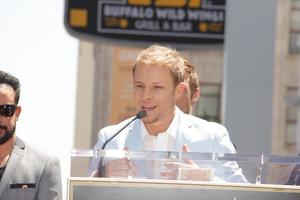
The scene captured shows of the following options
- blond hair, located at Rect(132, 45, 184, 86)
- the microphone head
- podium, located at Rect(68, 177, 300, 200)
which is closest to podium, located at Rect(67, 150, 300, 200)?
podium, located at Rect(68, 177, 300, 200)

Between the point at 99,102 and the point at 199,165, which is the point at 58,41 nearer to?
the point at 199,165

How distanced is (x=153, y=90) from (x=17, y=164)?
0.54 metres

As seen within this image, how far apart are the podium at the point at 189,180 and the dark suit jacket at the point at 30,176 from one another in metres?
0.26

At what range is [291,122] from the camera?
33594 mm

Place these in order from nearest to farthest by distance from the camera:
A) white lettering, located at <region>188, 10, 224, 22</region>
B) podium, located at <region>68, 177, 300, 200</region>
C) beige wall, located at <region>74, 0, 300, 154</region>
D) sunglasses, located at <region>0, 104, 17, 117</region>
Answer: podium, located at <region>68, 177, 300, 200</region>
sunglasses, located at <region>0, 104, 17, 117</region>
white lettering, located at <region>188, 10, 224, 22</region>
beige wall, located at <region>74, 0, 300, 154</region>

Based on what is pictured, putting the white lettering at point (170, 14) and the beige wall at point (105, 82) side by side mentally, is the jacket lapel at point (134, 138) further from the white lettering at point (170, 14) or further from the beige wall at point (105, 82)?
the beige wall at point (105, 82)

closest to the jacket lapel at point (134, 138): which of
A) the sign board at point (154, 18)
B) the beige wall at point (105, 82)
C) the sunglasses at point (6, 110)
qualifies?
the sunglasses at point (6, 110)

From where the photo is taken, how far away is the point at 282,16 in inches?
1316

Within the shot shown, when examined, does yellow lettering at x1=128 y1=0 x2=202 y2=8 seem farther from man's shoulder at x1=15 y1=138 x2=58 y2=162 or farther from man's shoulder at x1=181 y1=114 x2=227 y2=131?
man's shoulder at x1=15 y1=138 x2=58 y2=162

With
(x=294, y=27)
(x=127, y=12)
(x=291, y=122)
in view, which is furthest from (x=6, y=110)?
(x=294, y=27)

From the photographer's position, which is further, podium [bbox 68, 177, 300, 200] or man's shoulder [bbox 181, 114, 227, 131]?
man's shoulder [bbox 181, 114, 227, 131]

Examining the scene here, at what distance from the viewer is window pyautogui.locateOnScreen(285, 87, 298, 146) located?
33.3 meters

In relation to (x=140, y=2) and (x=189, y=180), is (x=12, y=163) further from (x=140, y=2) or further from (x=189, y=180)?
(x=140, y=2)

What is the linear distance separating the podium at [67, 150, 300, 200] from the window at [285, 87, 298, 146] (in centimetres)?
3044
